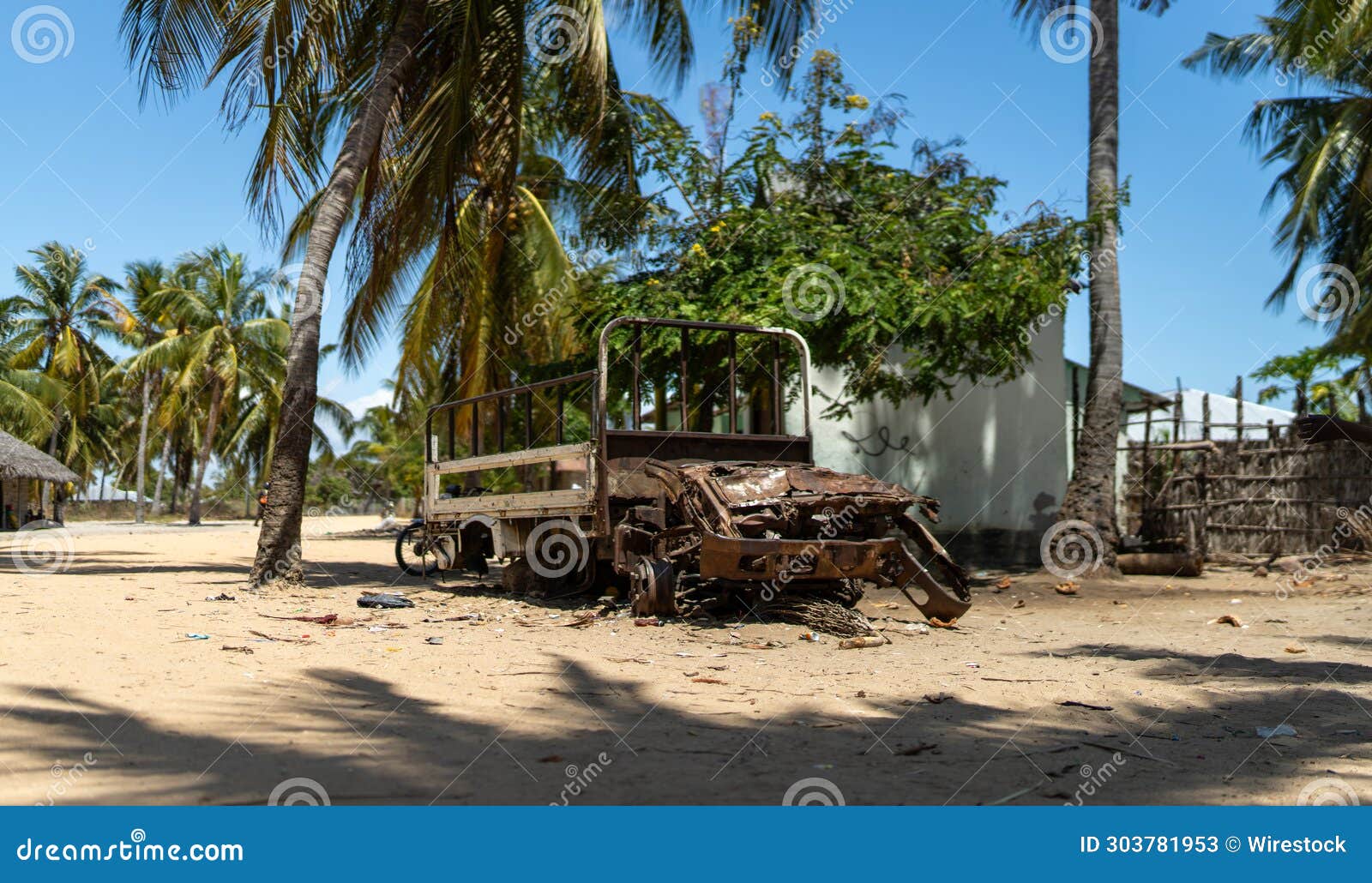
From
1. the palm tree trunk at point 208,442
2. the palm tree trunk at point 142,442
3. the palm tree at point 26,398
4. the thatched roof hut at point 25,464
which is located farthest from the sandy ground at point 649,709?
the palm tree trunk at point 142,442

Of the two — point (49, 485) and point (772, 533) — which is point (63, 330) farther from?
point (772, 533)

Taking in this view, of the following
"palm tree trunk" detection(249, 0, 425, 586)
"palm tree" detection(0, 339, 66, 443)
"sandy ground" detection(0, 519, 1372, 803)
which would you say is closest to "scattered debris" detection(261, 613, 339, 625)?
"sandy ground" detection(0, 519, 1372, 803)

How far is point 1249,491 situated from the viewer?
15.9 metres

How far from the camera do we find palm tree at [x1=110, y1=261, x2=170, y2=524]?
38719 millimetres

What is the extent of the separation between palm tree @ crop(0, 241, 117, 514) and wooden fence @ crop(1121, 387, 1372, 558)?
32960 mm

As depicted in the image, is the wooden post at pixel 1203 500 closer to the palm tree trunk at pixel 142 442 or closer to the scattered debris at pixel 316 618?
the scattered debris at pixel 316 618

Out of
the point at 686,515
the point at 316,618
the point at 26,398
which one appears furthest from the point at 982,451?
the point at 26,398

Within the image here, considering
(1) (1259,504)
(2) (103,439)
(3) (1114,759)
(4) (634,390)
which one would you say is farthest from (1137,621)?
(2) (103,439)

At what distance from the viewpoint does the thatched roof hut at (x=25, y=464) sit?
25812 mm

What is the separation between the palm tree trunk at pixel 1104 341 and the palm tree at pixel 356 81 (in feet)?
14.3

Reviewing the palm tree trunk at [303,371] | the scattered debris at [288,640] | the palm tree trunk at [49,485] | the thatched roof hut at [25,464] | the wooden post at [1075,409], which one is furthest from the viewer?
the palm tree trunk at [49,485]

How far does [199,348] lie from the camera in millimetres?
37031

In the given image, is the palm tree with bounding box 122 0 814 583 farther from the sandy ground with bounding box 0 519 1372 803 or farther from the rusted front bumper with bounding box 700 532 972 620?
the rusted front bumper with bounding box 700 532 972 620

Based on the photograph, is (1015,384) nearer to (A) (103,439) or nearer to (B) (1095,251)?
(B) (1095,251)
